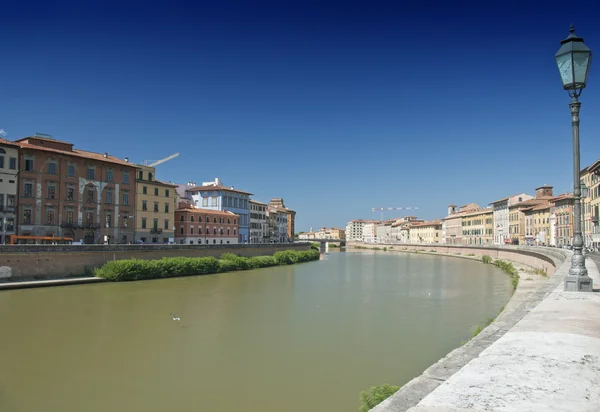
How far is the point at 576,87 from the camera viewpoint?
943 centimetres

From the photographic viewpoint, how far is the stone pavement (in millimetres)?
3547

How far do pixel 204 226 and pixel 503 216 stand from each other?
56630 millimetres

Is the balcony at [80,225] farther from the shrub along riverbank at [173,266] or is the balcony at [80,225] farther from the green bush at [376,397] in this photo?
the green bush at [376,397]

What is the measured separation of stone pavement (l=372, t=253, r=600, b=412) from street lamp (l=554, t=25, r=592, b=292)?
3778mm

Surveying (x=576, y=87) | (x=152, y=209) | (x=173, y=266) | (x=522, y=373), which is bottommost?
(x=173, y=266)

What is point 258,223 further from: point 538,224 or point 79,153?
point 538,224

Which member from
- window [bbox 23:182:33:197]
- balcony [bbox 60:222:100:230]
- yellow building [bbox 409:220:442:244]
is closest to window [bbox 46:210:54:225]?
→ balcony [bbox 60:222:100:230]

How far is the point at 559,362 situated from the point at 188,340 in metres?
12.5

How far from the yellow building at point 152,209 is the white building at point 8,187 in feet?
38.4

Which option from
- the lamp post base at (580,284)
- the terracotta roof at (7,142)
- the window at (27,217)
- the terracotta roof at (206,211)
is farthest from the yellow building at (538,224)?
the terracotta roof at (7,142)

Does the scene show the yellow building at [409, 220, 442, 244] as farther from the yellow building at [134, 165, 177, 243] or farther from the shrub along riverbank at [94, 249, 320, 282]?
the yellow building at [134, 165, 177, 243]

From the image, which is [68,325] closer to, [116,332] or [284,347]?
[116,332]

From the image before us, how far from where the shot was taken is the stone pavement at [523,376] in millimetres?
3547

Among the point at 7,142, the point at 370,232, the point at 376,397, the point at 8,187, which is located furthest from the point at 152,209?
the point at 370,232
